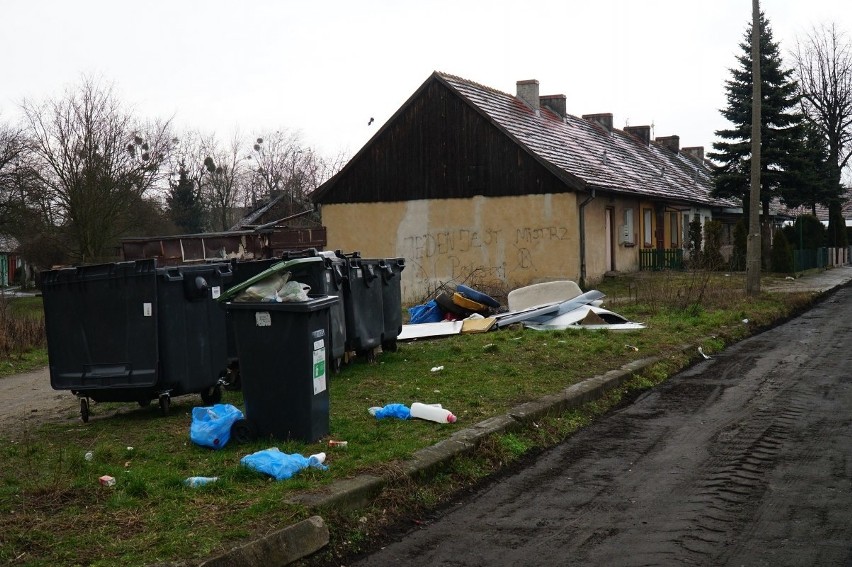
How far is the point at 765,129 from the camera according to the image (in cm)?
3359

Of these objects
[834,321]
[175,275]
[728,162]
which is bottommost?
[834,321]

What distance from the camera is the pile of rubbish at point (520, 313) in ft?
49.9

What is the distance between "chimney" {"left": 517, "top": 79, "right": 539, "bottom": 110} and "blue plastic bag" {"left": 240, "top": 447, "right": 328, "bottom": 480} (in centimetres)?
2913

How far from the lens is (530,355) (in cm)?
1157

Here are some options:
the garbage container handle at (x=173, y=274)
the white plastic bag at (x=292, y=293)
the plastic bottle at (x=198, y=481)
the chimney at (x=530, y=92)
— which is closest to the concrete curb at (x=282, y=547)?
the plastic bottle at (x=198, y=481)

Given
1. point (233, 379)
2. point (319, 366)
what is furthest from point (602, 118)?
point (319, 366)

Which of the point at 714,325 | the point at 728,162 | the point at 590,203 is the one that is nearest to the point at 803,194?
the point at 728,162

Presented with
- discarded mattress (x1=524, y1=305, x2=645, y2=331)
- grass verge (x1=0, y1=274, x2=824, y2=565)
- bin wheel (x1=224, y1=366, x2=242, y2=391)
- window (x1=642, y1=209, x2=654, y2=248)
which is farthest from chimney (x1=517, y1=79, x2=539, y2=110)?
bin wheel (x1=224, y1=366, x2=242, y2=391)

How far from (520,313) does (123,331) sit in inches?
348

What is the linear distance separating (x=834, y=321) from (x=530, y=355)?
9.00 metres

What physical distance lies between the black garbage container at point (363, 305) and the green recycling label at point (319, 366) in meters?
4.01

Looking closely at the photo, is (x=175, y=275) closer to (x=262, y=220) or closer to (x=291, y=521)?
(x=291, y=521)

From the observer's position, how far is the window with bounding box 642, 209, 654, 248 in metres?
32.2

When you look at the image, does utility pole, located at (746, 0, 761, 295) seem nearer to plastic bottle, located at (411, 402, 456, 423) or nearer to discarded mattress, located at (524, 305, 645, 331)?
discarded mattress, located at (524, 305, 645, 331)
